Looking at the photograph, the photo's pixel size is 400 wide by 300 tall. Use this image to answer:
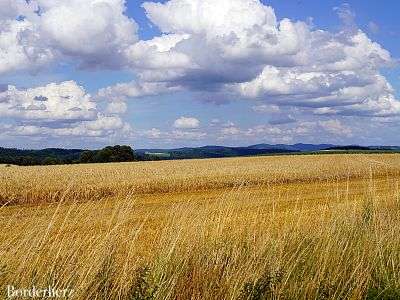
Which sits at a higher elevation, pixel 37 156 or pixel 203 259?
pixel 37 156

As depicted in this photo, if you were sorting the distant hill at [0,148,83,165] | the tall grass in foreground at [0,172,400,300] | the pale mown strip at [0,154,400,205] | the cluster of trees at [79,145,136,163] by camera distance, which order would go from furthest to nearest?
the cluster of trees at [79,145,136,163]
the distant hill at [0,148,83,165]
the pale mown strip at [0,154,400,205]
the tall grass in foreground at [0,172,400,300]

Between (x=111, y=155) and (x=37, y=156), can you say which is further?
(x=37, y=156)

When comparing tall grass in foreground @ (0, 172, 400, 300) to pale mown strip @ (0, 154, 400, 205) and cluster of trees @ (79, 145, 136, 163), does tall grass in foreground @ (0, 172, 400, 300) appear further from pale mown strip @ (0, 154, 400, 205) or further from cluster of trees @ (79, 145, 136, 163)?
cluster of trees @ (79, 145, 136, 163)

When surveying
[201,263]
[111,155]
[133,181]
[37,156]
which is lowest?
[133,181]

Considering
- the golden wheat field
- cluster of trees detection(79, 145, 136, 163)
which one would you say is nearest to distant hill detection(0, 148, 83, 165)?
cluster of trees detection(79, 145, 136, 163)

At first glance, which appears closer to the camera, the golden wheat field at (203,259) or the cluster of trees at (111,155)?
the golden wheat field at (203,259)

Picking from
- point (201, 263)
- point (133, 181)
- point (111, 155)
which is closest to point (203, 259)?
point (201, 263)

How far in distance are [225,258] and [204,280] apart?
0.63 metres

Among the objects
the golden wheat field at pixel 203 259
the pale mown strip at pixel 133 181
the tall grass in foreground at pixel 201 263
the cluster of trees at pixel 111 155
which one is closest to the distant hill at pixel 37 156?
the cluster of trees at pixel 111 155

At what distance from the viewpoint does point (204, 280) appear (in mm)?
5477

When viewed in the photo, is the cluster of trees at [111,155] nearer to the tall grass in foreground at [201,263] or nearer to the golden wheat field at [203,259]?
the golden wheat field at [203,259]

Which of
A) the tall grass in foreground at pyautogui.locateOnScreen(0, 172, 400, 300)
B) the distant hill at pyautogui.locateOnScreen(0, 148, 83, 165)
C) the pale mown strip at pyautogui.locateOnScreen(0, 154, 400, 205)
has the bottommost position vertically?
the pale mown strip at pyautogui.locateOnScreen(0, 154, 400, 205)

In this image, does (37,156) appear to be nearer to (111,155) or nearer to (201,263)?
(111,155)

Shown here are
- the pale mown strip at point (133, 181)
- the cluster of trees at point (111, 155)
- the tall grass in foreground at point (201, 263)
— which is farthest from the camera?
the cluster of trees at point (111, 155)
